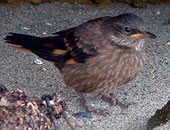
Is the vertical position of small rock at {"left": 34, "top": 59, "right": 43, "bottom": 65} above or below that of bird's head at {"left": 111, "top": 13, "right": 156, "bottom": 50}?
below

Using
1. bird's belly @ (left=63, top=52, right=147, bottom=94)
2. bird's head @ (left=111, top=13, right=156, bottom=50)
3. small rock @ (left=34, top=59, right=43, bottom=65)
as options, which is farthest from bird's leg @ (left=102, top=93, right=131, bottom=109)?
small rock @ (left=34, top=59, right=43, bottom=65)

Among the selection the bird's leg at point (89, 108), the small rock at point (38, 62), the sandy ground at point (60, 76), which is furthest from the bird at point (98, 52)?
the small rock at point (38, 62)

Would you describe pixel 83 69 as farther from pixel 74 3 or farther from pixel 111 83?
pixel 74 3

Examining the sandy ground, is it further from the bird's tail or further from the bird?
the bird's tail

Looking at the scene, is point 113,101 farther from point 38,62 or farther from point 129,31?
point 38,62

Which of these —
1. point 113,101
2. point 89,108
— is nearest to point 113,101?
point 113,101

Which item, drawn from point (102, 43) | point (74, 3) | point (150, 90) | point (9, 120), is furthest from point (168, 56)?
point (9, 120)
